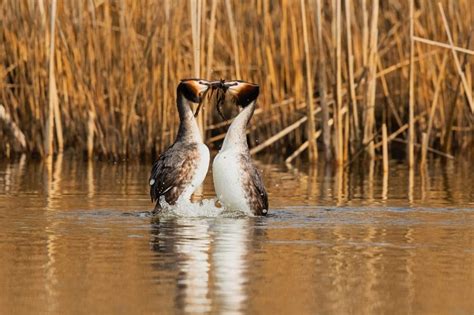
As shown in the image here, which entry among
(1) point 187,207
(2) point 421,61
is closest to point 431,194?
(1) point 187,207

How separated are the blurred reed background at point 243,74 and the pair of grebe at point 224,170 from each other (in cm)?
320

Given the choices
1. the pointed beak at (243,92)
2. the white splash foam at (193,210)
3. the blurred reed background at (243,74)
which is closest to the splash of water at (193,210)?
the white splash foam at (193,210)

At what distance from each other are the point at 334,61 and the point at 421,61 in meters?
1.46

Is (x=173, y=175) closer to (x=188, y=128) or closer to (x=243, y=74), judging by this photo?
(x=188, y=128)

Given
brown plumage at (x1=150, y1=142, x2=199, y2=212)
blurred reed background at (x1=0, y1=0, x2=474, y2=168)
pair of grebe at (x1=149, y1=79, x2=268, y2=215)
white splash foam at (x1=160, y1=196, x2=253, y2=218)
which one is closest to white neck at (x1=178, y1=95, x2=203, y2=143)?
pair of grebe at (x1=149, y1=79, x2=268, y2=215)

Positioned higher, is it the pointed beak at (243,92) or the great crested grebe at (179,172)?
the pointed beak at (243,92)

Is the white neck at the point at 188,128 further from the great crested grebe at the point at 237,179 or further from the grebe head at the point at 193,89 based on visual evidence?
the great crested grebe at the point at 237,179

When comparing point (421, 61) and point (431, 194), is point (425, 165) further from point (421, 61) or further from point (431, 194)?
point (431, 194)

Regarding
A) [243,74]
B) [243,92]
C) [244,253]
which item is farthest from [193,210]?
[243,74]

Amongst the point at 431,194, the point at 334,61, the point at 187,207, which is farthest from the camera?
the point at 334,61

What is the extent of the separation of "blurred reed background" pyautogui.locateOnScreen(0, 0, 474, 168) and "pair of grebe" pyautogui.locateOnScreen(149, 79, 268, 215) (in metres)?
3.20

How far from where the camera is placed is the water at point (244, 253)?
5.69 m

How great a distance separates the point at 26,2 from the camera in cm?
1425

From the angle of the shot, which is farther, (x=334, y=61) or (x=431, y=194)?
(x=334, y=61)
